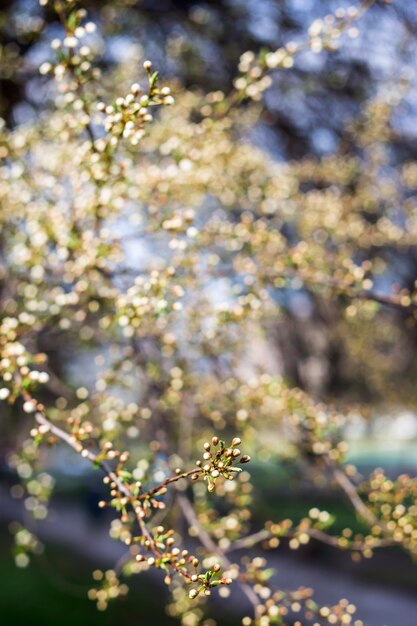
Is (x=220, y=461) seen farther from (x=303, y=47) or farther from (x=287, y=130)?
(x=287, y=130)

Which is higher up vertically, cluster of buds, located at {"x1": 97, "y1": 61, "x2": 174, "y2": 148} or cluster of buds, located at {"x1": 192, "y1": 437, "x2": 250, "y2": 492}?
cluster of buds, located at {"x1": 97, "y1": 61, "x2": 174, "y2": 148}

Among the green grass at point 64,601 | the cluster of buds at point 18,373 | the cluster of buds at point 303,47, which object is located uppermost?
the cluster of buds at point 303,47

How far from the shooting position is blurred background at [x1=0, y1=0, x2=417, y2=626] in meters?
6.98

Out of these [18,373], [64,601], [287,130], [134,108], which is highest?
[287,130]

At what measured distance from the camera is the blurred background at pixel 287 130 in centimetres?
698

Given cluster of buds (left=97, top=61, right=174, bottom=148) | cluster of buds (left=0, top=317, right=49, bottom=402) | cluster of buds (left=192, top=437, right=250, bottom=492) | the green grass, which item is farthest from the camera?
the green grass

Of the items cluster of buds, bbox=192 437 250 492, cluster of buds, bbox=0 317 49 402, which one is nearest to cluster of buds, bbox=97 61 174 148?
cluster of buds, bbox=0 317 49 402

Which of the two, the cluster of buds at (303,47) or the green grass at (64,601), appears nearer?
the cluster of buds at (303,47)

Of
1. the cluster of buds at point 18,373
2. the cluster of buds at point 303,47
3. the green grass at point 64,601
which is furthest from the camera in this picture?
the green grass at point 64,601

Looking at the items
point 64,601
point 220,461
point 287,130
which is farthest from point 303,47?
point 64,601

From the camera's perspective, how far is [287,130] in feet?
29.6

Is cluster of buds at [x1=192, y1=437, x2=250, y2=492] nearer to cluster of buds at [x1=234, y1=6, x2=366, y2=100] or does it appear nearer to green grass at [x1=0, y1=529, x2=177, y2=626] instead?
cluster of buds at [x1=234, y1=6, x2=366, y2=100]

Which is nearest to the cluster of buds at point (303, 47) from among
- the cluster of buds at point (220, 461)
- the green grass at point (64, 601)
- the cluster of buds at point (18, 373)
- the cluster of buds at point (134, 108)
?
the cluster of buds at point (134, 108)

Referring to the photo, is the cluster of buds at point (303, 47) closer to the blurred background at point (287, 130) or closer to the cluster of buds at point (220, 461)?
the blurred background at point (287, 130)
